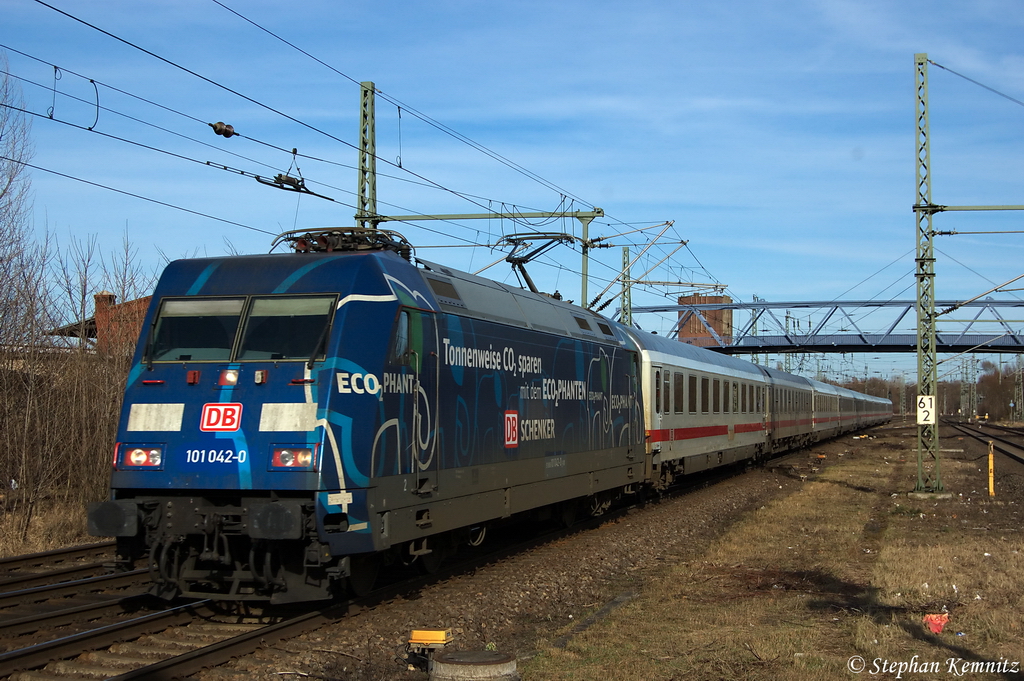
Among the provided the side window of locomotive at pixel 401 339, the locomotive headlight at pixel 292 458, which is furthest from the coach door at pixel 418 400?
the locomotive headlight at pixel 292 458

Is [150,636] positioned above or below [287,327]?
below

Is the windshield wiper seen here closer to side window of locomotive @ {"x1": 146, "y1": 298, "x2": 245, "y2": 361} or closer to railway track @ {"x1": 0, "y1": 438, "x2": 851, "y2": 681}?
side window of locomotive @ {"x1": 146, "y1": 298, "x2": 245, "y2": 361}

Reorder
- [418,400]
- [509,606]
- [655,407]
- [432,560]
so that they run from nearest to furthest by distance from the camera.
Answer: [418,400] < [509,606] < [432,560] < [655,407]

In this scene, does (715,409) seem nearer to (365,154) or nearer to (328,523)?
(365,154)

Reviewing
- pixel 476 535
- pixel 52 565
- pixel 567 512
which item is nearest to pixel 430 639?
pixel 476 535

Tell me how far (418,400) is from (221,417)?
79.9 inches

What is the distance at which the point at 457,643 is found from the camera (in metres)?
8.63

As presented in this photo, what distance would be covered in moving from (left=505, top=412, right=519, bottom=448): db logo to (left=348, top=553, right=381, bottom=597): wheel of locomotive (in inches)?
105

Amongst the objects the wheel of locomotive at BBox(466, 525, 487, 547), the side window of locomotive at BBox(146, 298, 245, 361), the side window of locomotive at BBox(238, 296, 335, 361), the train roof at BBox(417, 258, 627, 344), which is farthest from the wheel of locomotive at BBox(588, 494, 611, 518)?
the side window of locomotive at BBox(146, 298, 245, 361)

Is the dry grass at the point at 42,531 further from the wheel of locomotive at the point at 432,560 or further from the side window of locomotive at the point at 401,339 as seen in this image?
the side window of locomotive at the point at 401,339

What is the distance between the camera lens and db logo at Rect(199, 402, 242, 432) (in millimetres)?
8609

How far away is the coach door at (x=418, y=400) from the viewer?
373 inches

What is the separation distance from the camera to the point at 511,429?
12.0 m

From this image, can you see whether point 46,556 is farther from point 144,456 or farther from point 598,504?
point 598,504
